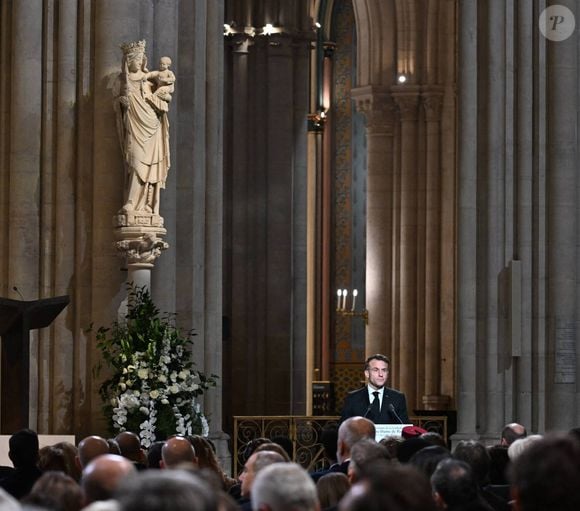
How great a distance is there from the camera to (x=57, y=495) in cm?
528

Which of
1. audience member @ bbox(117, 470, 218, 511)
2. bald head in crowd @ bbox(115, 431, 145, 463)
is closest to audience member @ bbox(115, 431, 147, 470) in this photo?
bald head in crowd @ bbox(115, 431, 145, 463)

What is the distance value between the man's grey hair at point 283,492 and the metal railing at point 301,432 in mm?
12667

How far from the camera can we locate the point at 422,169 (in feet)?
90.6

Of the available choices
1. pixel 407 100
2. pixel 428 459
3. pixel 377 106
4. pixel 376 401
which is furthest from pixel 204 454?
pixel 377 106

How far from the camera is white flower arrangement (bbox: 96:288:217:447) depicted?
13.9 m

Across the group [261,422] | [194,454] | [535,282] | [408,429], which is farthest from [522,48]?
[194,454]

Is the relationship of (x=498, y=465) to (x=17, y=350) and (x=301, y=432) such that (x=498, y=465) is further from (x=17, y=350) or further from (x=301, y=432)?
(x=301, y=432)

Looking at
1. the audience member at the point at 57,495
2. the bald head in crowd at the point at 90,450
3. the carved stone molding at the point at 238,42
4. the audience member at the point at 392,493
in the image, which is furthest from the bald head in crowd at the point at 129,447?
the carved stone molding at the point at 238,42

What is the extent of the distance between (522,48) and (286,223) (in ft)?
22.3

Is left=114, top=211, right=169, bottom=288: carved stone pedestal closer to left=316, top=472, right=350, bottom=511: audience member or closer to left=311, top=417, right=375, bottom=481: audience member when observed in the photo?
left=311, top=417, right=375, bottom=481: audience member

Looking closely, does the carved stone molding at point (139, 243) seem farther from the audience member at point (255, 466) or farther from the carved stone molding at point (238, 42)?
the carved stone molding at point (238, 42)

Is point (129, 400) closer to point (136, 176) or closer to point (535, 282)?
point (136, 176)

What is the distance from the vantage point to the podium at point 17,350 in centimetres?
1180

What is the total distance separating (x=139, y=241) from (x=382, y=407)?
9.31ft
